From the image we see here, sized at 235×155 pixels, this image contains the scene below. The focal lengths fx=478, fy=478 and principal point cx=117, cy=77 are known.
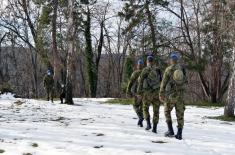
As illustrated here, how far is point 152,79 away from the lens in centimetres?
1191

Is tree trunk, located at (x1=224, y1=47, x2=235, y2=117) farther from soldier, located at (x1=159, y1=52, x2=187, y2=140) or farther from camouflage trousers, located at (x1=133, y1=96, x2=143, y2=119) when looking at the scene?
soldier, located at (x1=159, y1=52, x2=187, y2=140)

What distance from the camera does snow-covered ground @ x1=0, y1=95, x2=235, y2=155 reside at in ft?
31.3

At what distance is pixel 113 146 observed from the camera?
392 inches

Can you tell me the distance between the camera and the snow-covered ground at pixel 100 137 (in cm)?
953

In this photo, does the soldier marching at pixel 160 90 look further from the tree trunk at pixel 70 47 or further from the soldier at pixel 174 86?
the tree trunk at pixel 70 47

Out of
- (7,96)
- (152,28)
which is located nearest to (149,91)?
(7,96)

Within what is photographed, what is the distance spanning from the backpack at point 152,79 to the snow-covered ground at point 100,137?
117 cm

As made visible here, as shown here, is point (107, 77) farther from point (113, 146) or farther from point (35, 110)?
point (113, 146)

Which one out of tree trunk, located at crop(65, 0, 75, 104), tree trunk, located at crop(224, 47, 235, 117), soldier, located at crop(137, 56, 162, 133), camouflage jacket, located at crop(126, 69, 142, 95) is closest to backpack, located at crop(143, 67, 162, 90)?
soldier, located at crop(137, 56, 162, 133)

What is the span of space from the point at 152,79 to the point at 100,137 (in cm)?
197

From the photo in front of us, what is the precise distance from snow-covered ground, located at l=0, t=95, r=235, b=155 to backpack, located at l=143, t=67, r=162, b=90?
1171 mm

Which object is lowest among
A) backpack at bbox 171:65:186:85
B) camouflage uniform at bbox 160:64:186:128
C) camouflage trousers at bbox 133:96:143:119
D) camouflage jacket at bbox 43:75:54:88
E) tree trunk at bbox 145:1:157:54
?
camouflage trousers at bbox 133:96:143:119

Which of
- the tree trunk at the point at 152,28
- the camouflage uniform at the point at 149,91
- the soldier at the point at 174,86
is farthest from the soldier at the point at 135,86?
the tree trunk at the point at 152,28

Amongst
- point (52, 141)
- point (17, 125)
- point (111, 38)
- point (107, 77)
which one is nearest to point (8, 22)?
point (111, 38)
